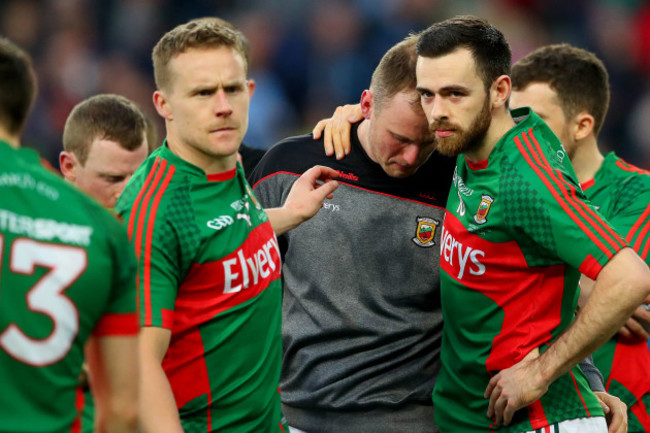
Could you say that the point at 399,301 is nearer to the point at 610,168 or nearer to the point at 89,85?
the point at 610,168

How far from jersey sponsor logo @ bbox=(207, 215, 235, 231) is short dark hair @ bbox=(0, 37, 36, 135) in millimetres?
959

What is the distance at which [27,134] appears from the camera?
11141 mm

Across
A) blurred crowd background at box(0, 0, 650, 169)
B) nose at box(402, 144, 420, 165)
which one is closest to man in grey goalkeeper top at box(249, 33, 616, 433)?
nose at box(402, 144, 420, 165)

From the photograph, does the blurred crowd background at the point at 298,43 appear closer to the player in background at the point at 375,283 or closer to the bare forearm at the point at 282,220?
the player in background at the point at 375,283

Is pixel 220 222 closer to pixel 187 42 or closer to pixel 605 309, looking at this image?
pixel 187 42

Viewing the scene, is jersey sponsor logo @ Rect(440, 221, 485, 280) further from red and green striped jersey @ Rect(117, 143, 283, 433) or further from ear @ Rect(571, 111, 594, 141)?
ear @ Rect(571, 111, 594, 141)

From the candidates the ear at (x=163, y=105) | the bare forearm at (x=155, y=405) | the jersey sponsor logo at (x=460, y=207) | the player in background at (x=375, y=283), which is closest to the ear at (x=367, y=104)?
the player in background at (x=375, y=283)

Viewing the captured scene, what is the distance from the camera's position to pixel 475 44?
396 centimetres

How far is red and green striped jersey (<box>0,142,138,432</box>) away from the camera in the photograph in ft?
8.51

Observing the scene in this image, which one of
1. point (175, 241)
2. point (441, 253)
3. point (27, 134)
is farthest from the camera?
point (27, 134)

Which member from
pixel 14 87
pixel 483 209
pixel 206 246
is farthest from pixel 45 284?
pixel 483 209

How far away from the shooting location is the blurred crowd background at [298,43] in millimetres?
11219

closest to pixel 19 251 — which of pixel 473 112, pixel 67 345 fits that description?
pixel 67 345

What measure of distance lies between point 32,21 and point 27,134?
2.07m
